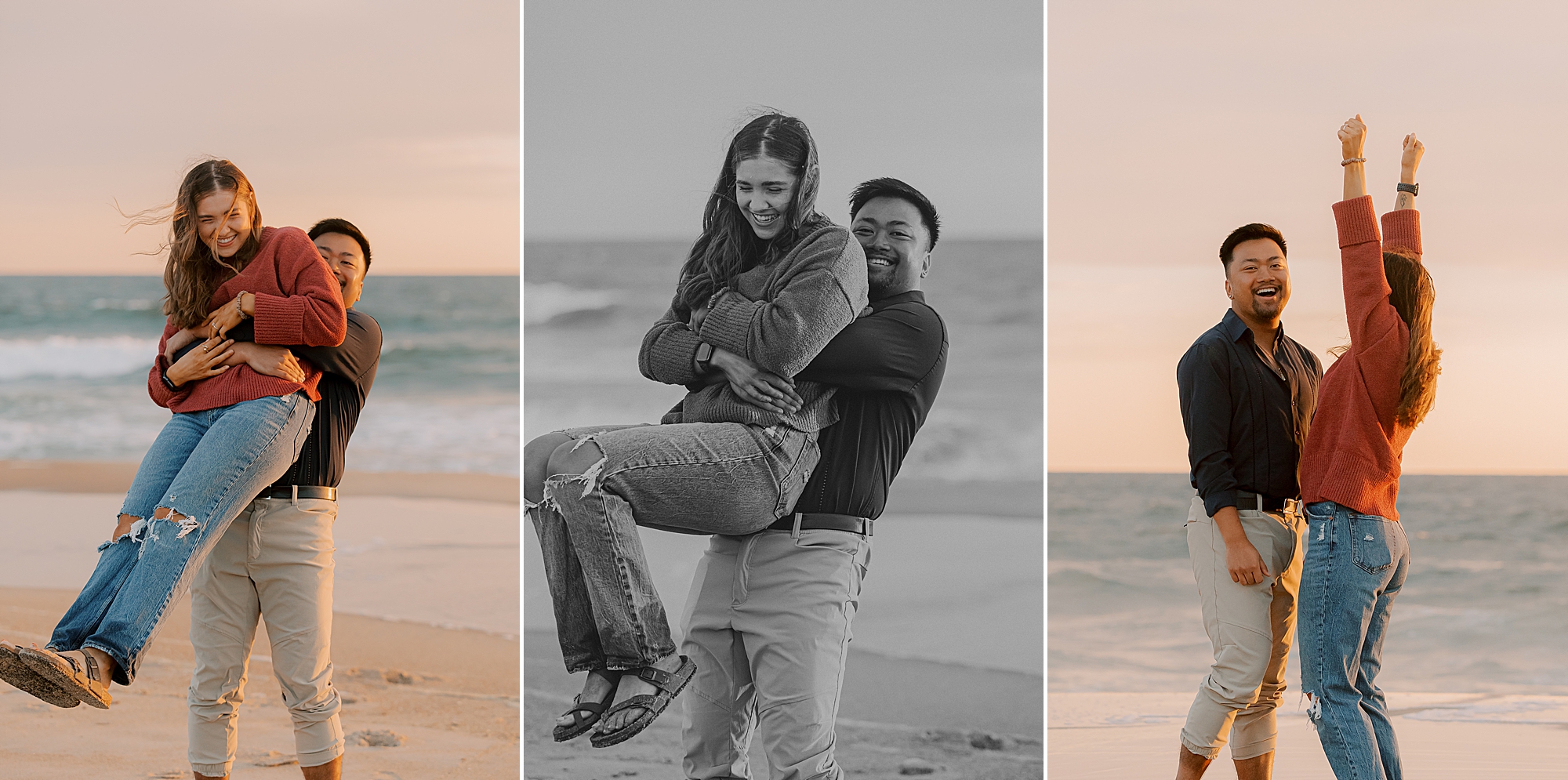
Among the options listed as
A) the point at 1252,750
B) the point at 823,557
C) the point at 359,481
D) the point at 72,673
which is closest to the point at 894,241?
the point at 823,557

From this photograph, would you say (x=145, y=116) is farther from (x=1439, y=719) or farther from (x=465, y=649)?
(x=1439, y=719)

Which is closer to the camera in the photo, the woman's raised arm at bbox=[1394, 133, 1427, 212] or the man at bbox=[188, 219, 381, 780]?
the woman's raised arm at bbox=[1394, 133, 1427, 212]

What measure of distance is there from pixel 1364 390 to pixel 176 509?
301 centimetres

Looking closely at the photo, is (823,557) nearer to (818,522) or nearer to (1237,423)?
(818,522)

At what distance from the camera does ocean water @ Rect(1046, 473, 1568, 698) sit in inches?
308

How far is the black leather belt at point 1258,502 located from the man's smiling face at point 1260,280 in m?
0.50

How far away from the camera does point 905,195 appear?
10.8ft

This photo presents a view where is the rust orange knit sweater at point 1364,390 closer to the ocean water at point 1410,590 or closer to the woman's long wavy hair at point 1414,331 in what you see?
the woman's long wavy hair at point 1414,331

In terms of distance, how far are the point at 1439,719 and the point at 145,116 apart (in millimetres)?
7663

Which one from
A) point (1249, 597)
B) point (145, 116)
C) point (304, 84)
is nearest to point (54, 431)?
point (145, 116)

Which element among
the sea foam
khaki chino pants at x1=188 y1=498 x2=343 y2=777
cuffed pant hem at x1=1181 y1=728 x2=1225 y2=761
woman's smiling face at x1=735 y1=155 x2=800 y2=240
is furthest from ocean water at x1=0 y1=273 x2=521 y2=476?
cuffed pant hem at x1=1181 y1=728 x2=1225 y2=761

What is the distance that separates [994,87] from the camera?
3.32m

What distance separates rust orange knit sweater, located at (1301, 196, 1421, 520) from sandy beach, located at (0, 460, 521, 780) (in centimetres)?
292

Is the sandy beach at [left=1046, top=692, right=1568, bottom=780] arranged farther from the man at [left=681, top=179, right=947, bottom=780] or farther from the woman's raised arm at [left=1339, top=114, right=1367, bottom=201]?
the woman's raised arm at [left=1339, top=114, right=1367, bottom=201]
